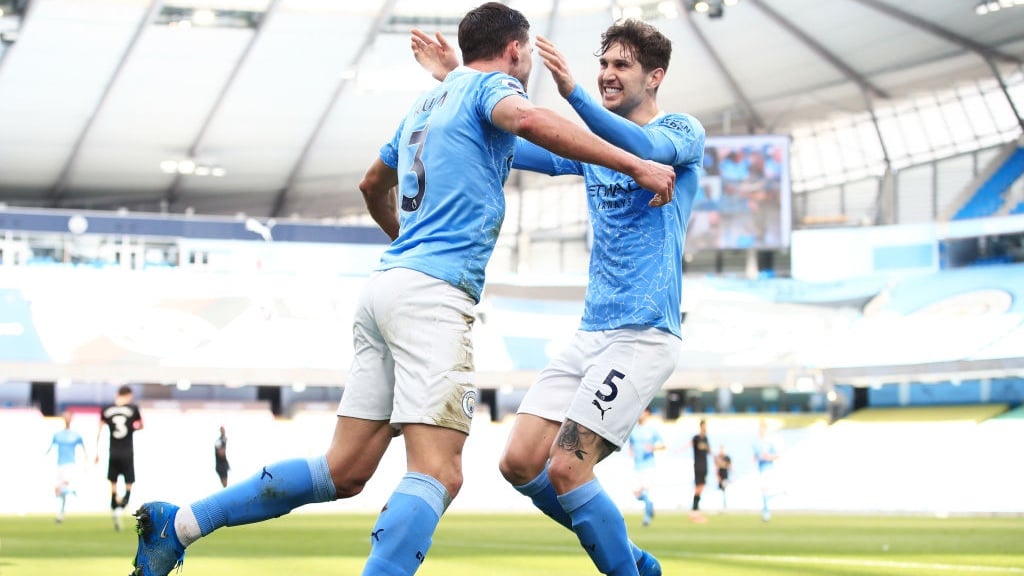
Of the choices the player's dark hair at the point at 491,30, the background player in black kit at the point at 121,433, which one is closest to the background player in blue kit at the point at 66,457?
the background player in black kit at the point at 121,433

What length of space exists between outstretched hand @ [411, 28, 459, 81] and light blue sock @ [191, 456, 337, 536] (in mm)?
1794

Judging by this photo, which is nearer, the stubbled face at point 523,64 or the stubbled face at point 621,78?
the stubbled face at point 523,64

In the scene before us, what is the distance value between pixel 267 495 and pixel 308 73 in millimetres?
37094

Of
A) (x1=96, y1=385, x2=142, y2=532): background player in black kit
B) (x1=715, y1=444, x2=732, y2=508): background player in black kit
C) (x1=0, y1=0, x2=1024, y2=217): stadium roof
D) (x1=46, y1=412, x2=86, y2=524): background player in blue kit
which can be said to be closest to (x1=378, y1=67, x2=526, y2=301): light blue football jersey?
(x1=96, y1=385, x2=142, y2=532): background player in black kit

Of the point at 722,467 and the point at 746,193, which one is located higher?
the point at 746,193

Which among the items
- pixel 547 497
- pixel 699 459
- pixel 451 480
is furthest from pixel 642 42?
pixel 699 459

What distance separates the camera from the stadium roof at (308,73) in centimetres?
3769

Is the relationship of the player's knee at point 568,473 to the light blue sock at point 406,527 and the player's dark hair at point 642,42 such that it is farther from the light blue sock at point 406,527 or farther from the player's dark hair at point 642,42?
the player's dark hair at point 642,42

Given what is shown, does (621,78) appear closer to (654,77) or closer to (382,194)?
(654,77)

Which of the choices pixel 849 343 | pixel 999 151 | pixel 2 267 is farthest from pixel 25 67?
pixel 999 151

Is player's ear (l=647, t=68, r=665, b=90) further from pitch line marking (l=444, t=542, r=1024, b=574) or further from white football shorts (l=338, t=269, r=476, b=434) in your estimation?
pitch line marking (l=444, t=542, r=1024, b=574)

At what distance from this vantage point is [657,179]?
15.5 feet

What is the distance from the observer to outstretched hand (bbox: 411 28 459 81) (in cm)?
565

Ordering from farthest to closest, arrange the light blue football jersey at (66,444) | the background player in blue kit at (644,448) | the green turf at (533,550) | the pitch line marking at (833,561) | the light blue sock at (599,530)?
the background player in blue kit at (644,448)
the light blue football jersey at (66,444)
the green turf at (533,550)
the pitch line marking at (833,561)
the light blue sock at (599,530)
